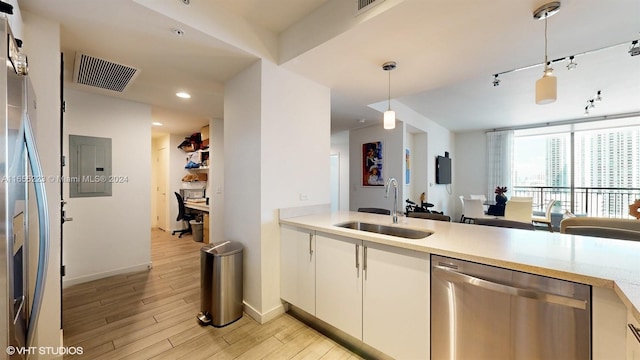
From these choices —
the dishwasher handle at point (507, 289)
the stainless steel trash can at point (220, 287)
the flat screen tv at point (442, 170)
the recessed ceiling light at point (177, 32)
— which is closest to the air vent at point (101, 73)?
the recessed ceiling light at point (177, 32)

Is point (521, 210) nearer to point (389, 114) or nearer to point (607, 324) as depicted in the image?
point (389, 114)

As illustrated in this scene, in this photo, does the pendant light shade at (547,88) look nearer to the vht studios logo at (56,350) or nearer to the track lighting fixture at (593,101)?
the vht studios logo at (56,350)

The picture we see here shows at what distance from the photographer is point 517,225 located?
2.11m

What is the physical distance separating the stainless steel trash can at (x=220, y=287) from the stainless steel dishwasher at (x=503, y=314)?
1.66m

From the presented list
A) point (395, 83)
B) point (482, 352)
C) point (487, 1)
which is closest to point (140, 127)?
point (395, 83)

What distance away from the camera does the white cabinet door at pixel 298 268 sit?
2051 mm

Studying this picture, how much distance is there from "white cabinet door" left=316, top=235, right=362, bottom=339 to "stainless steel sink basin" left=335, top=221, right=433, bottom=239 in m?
0.28

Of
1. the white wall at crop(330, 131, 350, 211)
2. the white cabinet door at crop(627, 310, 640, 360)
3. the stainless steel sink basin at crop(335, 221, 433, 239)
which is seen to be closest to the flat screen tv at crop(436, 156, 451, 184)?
the white wall at crop(330, 131, 350, 211)

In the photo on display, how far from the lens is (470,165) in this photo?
7.28 meters

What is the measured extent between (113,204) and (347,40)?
3596 millimetres

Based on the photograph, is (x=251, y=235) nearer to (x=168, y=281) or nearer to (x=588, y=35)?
(x=168, y=281)

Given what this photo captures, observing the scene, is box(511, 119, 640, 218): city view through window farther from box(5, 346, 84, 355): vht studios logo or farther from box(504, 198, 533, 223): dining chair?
box(5, 346, 84, 355): vht studios logo

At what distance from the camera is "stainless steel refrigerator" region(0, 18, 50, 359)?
0.72 meters

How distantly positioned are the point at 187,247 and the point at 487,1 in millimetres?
5265
